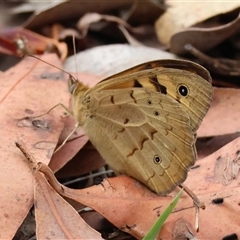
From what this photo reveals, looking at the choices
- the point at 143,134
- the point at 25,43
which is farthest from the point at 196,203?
the point at 25,43

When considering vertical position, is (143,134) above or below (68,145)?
above

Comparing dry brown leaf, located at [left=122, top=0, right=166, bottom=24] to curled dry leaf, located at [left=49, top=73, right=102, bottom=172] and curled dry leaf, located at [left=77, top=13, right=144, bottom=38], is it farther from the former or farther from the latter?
curled dry leaf, located at [left=49, top=73, right=102, bottom=172]

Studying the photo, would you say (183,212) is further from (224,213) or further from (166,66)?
(166,66)

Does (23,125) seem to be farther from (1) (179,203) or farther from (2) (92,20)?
(2) (92,20)

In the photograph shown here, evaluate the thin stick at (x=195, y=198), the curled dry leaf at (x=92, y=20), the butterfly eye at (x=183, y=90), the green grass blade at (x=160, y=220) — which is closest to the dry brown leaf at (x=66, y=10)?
the curled dry leaf at (x=92, y=20)

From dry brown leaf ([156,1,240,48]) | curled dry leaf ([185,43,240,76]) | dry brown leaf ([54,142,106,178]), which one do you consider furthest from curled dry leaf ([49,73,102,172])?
dry brown leaf ([156,1,240,48])

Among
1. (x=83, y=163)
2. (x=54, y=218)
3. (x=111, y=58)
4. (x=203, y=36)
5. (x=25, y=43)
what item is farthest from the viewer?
(x=25, y=43)

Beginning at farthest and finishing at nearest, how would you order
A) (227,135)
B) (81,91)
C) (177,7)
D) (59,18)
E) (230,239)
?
1. (59,18)
2. (177,7)
3. (227,135)
4. (81,91)
5. (230,239)

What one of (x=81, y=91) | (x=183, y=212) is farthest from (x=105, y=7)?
(x=183, y=212)

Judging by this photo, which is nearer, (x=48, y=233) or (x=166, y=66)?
(x=48, y=233)
